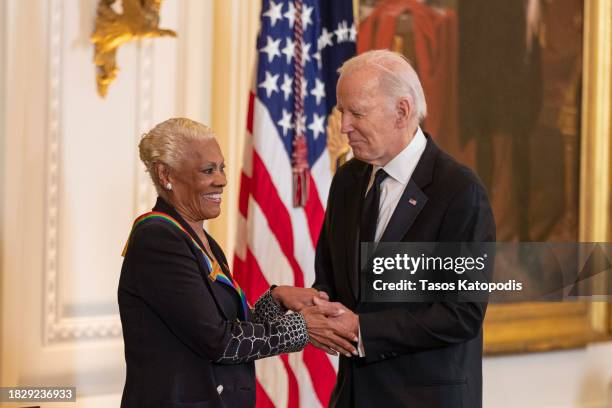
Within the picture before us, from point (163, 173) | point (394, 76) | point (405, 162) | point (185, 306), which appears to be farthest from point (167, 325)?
point (394, 76)

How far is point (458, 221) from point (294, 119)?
69.5 inches

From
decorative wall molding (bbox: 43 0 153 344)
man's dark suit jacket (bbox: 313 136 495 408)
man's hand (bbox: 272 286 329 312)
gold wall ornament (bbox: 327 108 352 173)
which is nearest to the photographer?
man's dark suit jacket (bbox: 313 136 495 408)

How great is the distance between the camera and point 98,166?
166 inches

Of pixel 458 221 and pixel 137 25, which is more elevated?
pixel 137 25

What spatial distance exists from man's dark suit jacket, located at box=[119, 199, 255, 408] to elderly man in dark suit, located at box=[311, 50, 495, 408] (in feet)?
1.52

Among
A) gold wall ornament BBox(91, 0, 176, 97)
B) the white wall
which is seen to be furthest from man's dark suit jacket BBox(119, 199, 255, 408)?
the white wall

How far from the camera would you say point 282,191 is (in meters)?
4.28

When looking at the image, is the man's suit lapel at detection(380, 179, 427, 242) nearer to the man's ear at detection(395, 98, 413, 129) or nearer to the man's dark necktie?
the man's dark necktie

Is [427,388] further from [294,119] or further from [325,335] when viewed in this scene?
[294,119]

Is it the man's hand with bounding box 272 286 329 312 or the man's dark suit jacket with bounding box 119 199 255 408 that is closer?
the man's dark suit jacket with bounding box 119 199 255 408

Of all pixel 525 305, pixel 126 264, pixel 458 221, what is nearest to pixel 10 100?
pixel 126 264

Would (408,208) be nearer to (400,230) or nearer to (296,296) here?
(400,230)

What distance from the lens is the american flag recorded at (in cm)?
424

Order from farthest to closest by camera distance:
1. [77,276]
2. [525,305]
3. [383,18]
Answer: [525,305]
[383,18]
[77,276]
